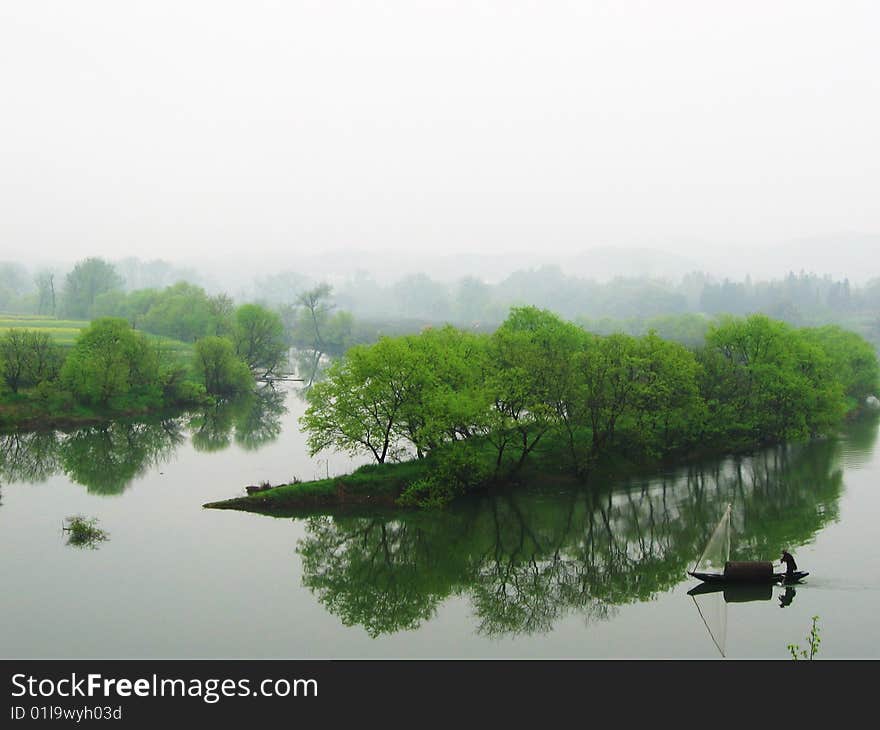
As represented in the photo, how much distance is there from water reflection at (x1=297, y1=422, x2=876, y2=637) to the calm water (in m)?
0.11

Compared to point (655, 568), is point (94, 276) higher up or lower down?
higher up

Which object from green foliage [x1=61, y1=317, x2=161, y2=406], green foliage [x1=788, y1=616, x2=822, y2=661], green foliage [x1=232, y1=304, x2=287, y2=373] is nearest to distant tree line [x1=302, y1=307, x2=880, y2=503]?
green foliage [x1=788, y1=616, x2=822, y2=661]

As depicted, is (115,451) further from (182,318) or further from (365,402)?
(182,318)

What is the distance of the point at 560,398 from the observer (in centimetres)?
4122

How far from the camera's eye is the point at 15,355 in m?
63.6

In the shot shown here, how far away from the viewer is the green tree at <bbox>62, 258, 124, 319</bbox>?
136125 millimetres

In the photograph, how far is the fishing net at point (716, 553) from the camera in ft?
98.4

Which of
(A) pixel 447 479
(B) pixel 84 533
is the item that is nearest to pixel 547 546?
(A) pixel 447 479

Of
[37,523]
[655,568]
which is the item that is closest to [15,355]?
[37,523]

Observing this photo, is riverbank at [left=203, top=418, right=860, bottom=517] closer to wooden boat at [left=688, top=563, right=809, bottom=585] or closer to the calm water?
the calm water

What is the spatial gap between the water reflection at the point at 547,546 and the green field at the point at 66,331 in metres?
54.1

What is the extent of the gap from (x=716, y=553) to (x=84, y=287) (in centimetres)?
13186
